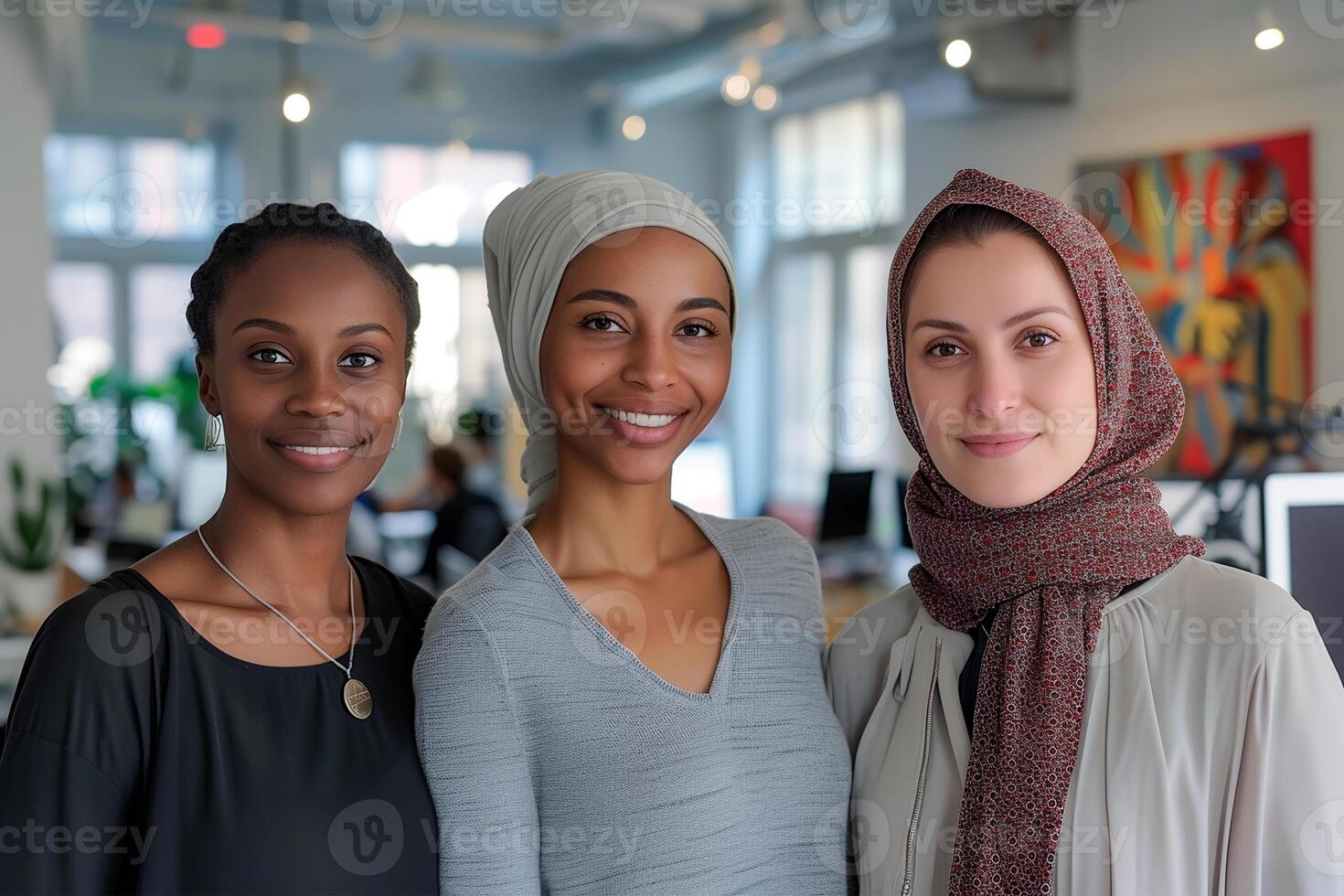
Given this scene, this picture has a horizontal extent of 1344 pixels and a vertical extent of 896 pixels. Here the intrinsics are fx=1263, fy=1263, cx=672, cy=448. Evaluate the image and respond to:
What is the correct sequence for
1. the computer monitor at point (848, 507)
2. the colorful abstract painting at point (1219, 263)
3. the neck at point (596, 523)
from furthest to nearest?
the computer monitor at point (848, 507) → the colorful abstract painting at point (1219, 263) → the neck at point (596, 523)

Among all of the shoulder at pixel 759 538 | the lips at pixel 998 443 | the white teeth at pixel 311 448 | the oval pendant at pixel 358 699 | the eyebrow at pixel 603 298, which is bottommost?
the oval pendant at pixel 358 699

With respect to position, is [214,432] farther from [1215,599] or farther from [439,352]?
[439,352]

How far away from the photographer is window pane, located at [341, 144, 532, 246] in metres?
9.82

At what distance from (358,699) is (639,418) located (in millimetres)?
479

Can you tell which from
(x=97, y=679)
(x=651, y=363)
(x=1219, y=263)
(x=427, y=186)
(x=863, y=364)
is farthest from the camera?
(x=427, y=186)

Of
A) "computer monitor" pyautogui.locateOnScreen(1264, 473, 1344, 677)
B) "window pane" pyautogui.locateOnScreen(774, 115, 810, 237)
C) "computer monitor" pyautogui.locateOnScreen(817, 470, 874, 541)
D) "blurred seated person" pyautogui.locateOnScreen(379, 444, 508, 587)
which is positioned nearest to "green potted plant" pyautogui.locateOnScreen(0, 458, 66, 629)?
"blurred seated person" pyautogui.locateOnScreen(379, 444, 508, 587)

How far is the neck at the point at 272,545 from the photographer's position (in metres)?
1.54

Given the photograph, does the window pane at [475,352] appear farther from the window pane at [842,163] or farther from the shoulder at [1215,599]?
the shoulder at [1215,599]

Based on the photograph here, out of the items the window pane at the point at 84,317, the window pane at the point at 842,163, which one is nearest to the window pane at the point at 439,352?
the window pane at the point at 84,317

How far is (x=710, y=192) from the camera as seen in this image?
10.6m

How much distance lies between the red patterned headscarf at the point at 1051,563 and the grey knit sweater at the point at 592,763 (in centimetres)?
22

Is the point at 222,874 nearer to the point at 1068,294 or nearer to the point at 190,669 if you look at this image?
the point at 190,669

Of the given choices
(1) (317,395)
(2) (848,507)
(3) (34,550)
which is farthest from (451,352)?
(1) (317,395)

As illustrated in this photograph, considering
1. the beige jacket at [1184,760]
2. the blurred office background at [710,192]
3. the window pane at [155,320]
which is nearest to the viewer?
the beige jacket at [1184,760]
